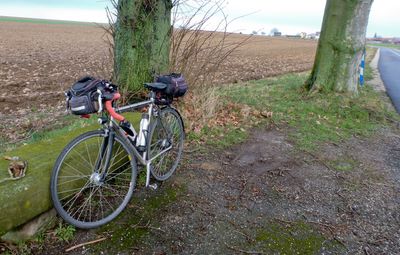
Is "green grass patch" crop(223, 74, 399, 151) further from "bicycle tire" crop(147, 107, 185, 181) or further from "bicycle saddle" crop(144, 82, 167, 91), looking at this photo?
"bicycle saddle" crop(144, 82, 167, 91)

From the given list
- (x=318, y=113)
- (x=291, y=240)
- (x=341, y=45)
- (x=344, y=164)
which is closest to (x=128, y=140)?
(x=291, y=240)

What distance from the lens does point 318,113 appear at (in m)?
7.00

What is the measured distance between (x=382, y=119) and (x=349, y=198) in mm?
4082

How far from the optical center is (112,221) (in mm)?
2998

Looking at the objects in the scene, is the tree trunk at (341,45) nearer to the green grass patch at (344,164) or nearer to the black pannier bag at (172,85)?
the green grass patch at (344,164)

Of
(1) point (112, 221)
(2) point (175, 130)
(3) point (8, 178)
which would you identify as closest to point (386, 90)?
(2) point (175, 130)

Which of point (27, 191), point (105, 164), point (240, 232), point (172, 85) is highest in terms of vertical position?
point (172, 85)

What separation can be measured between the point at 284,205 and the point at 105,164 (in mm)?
2035

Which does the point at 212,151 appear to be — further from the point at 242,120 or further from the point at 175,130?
the point at 242,120

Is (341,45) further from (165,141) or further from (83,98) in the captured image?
(83,98)

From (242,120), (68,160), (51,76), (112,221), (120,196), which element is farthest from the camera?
(51,76)

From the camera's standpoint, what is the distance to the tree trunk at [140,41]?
16.0ft

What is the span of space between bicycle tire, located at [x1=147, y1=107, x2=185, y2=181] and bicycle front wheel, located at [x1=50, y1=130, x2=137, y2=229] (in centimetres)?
44

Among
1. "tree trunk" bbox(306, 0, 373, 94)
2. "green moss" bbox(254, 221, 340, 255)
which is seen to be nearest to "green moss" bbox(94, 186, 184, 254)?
"green moss" bbox(254, 221, 340, 255)
